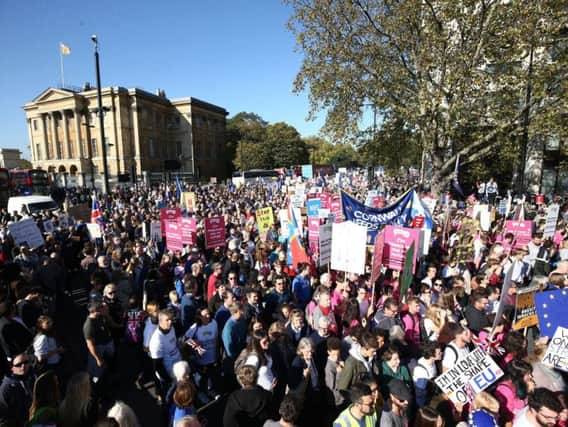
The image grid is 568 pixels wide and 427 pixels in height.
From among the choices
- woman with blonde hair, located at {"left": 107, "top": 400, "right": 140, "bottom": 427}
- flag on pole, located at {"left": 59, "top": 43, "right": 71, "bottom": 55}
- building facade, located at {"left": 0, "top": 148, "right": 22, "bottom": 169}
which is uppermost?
flag on pole, located at {"left": 59, "top": 43, "right": 71, "bottom": 55}

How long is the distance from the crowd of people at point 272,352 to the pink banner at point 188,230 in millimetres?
1031

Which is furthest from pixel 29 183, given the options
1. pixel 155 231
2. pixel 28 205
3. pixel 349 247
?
pixel 349 247

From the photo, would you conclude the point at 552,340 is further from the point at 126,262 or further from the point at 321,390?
the point at 126,262

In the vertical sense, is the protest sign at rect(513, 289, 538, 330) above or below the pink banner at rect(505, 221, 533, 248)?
below

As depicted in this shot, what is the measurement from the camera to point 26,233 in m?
7.98

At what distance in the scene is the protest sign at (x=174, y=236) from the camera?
8.30 metres

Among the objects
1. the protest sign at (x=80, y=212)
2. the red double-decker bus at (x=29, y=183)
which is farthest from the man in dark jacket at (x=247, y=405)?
the red double-decker bus at (x=29, y=183)

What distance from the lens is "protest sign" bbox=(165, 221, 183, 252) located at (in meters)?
8.30

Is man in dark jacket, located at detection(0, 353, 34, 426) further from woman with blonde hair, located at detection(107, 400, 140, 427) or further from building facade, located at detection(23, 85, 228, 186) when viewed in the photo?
building facade, located at detection(23, 85, 228, 186)

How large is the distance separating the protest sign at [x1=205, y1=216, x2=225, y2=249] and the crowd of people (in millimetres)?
1297

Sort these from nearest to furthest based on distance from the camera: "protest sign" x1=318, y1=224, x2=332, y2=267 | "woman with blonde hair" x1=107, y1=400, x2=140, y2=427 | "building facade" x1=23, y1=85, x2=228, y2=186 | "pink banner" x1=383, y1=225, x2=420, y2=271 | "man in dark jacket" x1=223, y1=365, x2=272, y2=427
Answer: "woman with blonde hair" x1=107, y1=400, x2=140, y2=427 → "man in dark jacket" x1=223, y1=365, x2=272, y2=427 → "pink banner" x1=383, y1=225, x2=420, y2=271 → "protest sign" x1=318, y1=224, x2=332, y2=267 → "building facade" x1=23, y1=85, x2=228, y2=186

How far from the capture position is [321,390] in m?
4.02

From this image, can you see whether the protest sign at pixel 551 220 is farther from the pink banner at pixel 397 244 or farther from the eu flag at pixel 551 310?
the eu flag at pixel 551 310


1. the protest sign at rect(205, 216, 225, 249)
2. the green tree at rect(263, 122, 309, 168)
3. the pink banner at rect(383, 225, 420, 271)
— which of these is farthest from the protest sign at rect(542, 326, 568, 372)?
the green tree at rect(263, 122, 309, 168)
